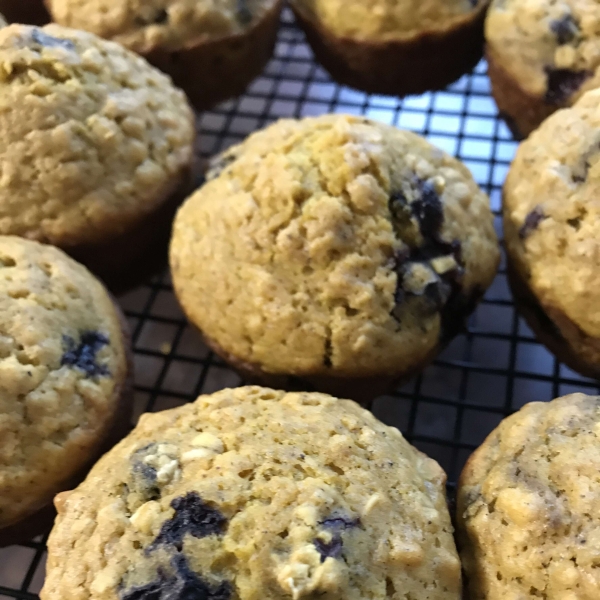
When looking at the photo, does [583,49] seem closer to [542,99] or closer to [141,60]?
[542,99]

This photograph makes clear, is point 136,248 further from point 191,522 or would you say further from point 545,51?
point 545,51

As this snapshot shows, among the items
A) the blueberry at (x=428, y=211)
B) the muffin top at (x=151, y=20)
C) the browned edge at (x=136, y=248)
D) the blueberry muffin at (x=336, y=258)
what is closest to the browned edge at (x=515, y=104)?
the blueberry muffin at (x=336, y=258)

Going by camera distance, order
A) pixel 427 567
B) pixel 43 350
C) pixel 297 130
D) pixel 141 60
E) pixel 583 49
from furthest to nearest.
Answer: pixel 141 60 → pixel 583 49 → pixel 297 130 → pixel 43 350 → pixel 427 567

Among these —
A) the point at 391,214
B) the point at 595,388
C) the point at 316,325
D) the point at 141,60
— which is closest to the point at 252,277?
the point at 316,325

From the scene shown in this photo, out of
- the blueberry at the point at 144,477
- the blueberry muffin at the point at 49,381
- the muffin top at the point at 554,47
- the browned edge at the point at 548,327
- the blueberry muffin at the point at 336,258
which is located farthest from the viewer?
the muffin top at the point at 554,47

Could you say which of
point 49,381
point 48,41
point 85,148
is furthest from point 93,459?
point 48,41

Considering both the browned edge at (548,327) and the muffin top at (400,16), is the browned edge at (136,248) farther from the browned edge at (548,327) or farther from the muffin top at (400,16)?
the browned edge at (548,327)
